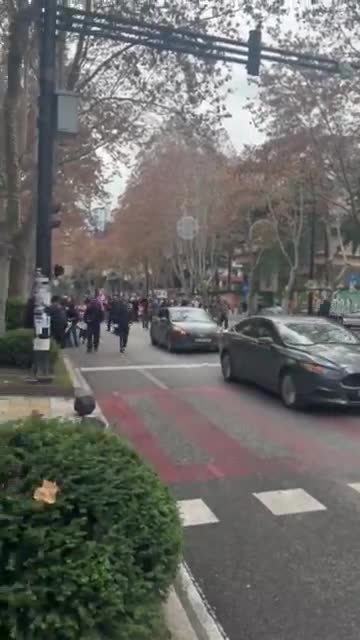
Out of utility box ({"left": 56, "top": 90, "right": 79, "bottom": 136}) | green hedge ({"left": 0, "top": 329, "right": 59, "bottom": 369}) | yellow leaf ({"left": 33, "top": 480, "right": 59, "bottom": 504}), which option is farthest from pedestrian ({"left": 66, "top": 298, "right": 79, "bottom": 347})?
yellow leaf ({"left": 33, "top": 480, "right": 59, "bottom": 504})

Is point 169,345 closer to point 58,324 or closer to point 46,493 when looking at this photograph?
point 58,324

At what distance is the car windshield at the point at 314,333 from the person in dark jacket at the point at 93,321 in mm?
9261

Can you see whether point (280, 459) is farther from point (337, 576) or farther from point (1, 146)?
point (1, 146)

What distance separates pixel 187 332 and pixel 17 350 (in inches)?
300

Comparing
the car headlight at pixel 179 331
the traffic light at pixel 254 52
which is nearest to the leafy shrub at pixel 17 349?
the traffic light at pixel 254 52

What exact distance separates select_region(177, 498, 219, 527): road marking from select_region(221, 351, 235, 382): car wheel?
25.5 ft

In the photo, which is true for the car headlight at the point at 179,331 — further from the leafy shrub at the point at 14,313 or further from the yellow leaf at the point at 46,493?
the yellow leaf at the point at 46,493

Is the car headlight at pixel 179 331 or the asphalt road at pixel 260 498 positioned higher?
the car headlight at pixel 179 331

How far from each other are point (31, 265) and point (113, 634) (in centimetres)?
2227

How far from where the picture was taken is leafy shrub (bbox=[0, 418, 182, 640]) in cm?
281

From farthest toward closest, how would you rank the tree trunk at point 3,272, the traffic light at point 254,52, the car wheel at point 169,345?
the car wheel at point 169,345, the tree trunk at point 3,272, the traffic light at point 254,52

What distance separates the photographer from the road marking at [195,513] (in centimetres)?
566

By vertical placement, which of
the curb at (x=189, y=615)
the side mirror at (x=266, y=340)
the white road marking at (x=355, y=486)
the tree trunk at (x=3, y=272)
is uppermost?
the tree trunk at (x=3, y=272)

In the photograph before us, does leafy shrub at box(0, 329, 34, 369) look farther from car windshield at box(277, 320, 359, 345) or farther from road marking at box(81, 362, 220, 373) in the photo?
car windshield at box(277, 320, 359, 345)
